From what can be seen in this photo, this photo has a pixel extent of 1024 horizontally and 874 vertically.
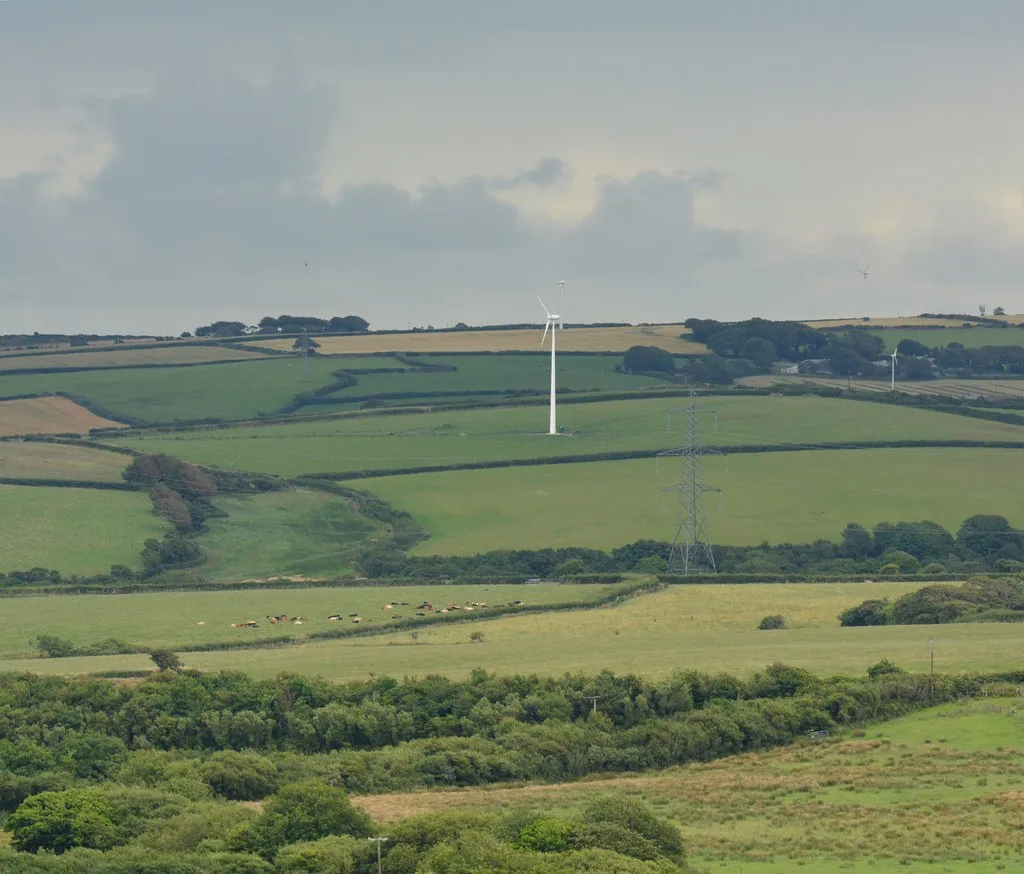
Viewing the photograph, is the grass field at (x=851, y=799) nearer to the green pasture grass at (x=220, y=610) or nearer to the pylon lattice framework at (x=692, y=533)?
the green pasture grass at (x=220, y=610)

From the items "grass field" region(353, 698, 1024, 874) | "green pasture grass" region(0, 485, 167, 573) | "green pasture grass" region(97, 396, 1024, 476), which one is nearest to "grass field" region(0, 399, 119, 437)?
"green pasture grass" region(97, 396, 1024, 476)

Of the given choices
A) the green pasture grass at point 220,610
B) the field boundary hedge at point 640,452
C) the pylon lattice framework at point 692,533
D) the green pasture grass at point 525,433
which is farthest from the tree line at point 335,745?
the green pasture grass at point 525,433

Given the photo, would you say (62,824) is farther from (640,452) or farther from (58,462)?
(640,452)

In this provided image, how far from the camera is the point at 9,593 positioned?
118000 mm

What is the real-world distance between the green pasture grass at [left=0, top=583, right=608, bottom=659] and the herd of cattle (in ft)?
1.01

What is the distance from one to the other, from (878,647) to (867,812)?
2697 centimetres

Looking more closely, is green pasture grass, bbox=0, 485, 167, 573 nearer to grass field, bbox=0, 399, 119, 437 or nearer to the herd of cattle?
the herd of cattle

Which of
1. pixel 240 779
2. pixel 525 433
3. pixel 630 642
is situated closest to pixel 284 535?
pixel 525 433

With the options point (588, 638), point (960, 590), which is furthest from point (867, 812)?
point (960, 590)

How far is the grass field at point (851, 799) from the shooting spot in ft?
194

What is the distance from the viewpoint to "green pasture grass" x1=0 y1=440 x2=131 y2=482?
15388cm

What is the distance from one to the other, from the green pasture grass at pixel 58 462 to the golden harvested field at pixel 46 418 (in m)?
8.97

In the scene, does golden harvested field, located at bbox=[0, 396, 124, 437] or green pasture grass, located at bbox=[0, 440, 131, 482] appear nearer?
green pasture grass, located at bbox=[0, 440, 131, 482]

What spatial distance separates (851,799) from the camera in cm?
6738
